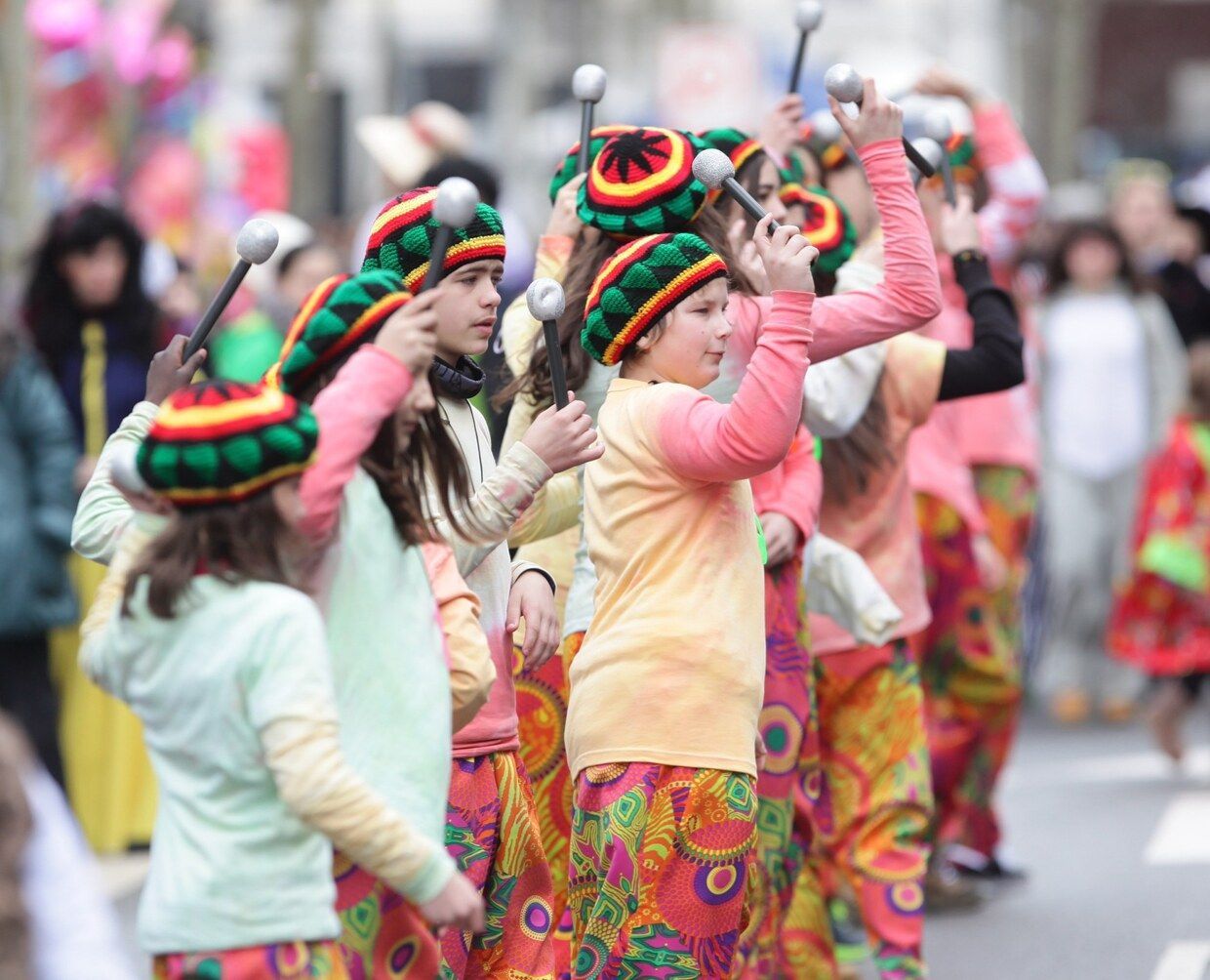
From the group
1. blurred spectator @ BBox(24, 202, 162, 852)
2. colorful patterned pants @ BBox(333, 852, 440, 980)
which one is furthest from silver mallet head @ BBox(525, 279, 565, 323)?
blurred spectator @ BBox(24, 202, 162, 852)

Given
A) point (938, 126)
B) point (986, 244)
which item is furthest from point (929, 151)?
point (986, 244)

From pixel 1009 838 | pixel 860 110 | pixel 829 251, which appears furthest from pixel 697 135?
pixel 1009 838

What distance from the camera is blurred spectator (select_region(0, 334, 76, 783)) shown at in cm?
805

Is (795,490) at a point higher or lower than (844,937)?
higher

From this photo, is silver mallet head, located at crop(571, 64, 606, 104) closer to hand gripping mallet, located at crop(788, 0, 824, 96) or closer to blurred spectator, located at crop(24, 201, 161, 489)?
hand gripping mallet, located at crop(788, 0, 824, 96)

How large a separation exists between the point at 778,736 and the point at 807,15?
1.69 m

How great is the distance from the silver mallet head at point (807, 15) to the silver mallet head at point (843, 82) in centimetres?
125

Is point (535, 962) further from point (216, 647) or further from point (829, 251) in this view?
point (829, 251)

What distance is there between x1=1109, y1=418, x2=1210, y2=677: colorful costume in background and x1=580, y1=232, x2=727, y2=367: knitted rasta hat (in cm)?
615

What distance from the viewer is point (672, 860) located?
4.64 metres

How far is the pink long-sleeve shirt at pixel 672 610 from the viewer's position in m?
4.63

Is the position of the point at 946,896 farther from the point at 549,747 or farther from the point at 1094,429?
the point at 1094,429

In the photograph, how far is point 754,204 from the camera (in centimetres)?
458

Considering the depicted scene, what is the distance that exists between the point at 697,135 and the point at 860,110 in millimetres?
883
